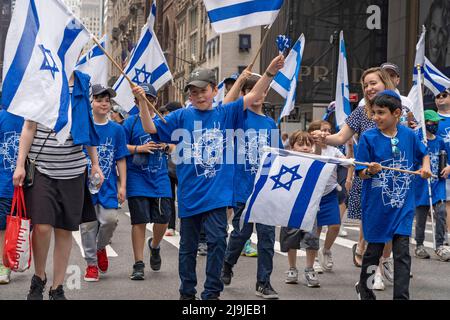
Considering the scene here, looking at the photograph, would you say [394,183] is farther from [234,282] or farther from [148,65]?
[148,65]

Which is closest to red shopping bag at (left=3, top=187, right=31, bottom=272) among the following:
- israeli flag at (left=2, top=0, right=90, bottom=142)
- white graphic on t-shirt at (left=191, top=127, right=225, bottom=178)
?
israeli flag at (left=2, top=0, right=90, bottom=142)

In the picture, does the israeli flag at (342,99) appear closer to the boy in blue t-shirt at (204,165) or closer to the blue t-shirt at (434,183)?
the blue t-shirt at (434,183)

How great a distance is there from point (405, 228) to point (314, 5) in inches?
1396

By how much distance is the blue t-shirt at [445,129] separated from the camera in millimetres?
10695

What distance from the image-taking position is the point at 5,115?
780cm

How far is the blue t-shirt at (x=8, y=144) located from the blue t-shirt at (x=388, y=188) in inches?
126

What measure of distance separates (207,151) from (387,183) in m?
1.48

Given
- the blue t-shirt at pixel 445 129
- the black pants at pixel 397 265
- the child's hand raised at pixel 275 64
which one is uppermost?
the child's hand raised at pixel 275 64

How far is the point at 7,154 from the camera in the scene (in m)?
7.83

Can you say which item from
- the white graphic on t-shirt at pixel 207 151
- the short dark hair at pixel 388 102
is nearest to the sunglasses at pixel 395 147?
the short dark hair at pixel 388 102

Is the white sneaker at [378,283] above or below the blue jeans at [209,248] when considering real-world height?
below

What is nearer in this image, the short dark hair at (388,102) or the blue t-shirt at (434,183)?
the short dark hair at (388,102)

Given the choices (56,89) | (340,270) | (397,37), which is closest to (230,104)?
(56,89)

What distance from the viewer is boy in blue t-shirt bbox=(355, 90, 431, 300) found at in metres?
6.56
